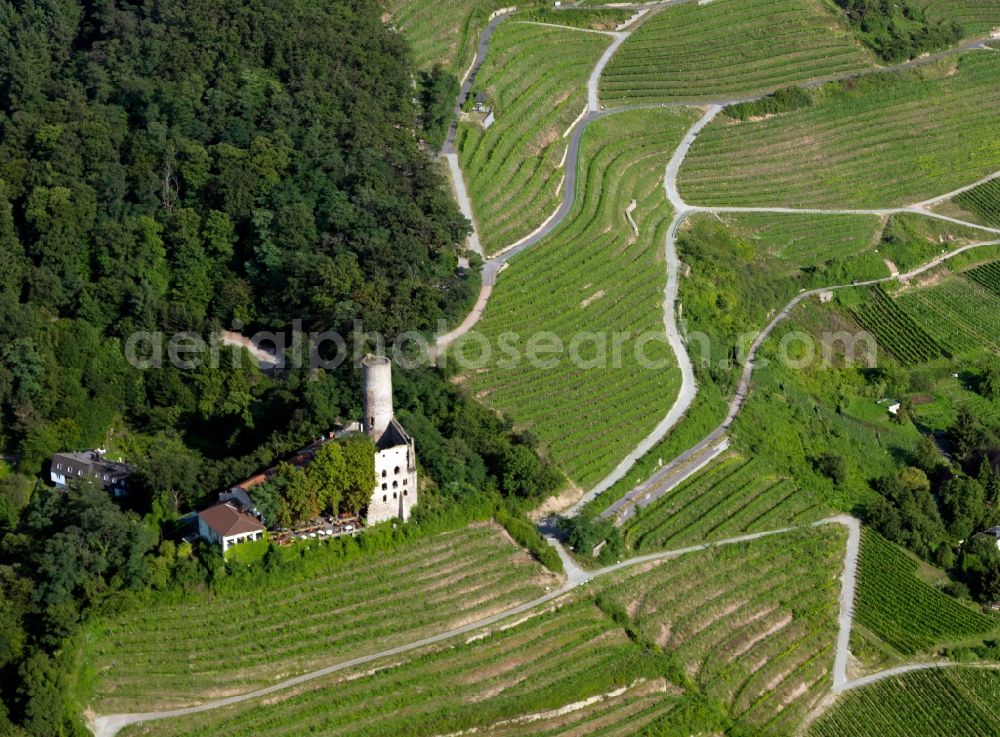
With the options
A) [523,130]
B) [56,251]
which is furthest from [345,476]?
[523,130]

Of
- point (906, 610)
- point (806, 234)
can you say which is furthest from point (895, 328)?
point (906, 610)

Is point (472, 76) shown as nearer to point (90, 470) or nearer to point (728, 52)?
point (728, 52)

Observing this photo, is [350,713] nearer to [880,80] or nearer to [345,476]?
[345,476]

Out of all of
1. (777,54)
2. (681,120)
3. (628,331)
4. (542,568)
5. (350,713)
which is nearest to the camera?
(350,713)

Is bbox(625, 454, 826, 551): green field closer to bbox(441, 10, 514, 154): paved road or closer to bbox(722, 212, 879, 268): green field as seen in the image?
bbox(722, 212, 879, 268): green field

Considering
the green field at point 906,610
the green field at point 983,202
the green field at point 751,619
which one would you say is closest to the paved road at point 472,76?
the green field at point 751,619
